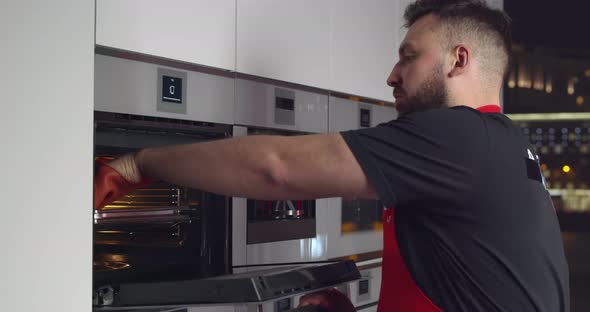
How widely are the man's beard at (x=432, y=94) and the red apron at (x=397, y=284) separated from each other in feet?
0.26

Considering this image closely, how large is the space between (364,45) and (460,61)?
2.48 feet

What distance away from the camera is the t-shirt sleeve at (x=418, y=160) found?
1185mm

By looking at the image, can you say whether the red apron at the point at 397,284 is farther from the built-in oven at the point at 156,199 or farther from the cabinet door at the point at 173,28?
the cabinet door at the point at 173,28

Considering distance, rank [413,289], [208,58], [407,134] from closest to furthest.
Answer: [407,134] < [413,289] < [208,58]

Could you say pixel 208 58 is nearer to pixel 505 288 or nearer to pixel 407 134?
pixel 407 134

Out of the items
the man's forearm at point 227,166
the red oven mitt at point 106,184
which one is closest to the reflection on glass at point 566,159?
the man's forearm at point 227,166

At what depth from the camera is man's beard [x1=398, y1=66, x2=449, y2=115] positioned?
56.1 inches

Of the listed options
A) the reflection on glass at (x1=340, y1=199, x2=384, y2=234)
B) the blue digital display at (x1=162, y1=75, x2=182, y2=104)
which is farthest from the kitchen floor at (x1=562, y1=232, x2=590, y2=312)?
the blue digital display at (x1=162, y1=75, x2=182, y2=104)

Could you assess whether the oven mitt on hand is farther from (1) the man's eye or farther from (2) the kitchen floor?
(2) the kitchen floor


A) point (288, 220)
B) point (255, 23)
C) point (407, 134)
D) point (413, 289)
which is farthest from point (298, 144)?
point (288, 220)

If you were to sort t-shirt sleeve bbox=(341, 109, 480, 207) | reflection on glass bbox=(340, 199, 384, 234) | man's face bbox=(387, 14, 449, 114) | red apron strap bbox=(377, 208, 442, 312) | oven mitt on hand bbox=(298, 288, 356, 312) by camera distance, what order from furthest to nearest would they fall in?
reflection on glass bbox=(340, 199, 384, 234) < oven mitt on hand bbox=(298, 288, 356, 312) < man's face bbox=(387, 14, 449, 114) < red apron strap bbox=(377, 208, 442, 312) < t-shirt sleeve bbox=(341, 109, 480, 207)

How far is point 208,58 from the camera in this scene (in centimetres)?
156

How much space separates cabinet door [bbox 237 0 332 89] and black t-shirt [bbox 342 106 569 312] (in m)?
Answer: 0.55

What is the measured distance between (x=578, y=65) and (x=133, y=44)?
2.13m
